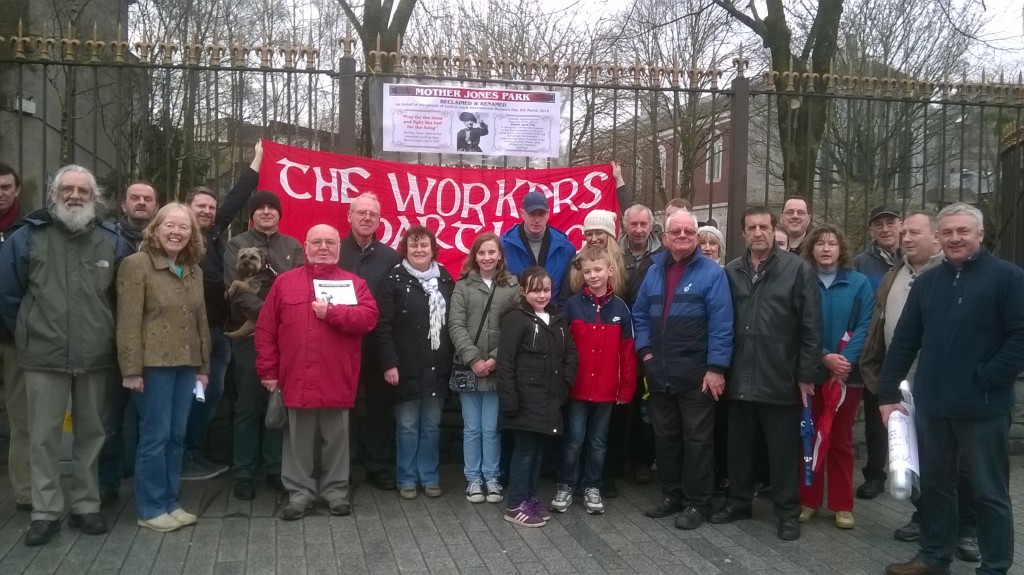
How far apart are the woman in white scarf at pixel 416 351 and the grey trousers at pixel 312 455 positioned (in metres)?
0.44

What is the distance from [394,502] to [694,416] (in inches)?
79.8

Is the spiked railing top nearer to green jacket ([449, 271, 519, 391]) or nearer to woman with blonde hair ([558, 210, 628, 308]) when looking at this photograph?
woman with blonde hair ([558, 210, 628, 308])

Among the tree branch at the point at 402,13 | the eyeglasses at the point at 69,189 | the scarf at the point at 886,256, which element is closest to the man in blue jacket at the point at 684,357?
the scarf at the point at 886,256

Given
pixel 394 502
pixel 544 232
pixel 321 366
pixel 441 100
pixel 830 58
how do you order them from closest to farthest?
pixel 321 366
pixel 394 502
pixel 544 232
pixel 441 100
pixel 830 58

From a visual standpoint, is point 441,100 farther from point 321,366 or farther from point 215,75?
point 321,366

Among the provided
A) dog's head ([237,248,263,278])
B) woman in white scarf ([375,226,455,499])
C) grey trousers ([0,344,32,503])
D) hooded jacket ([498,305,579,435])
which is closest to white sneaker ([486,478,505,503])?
woman in white scarf ([375,226,455,499])

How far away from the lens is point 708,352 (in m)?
4.99

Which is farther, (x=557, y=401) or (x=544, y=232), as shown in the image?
(x=544, y=232)

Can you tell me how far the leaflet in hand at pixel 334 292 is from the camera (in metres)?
4.95

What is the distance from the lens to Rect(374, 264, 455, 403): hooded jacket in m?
5.31

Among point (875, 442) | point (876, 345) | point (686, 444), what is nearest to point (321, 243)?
point (686, 444)

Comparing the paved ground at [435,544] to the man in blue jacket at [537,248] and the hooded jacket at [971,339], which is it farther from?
the man in blue jacket at [537,248]

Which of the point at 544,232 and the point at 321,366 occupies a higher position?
the point at 544,232

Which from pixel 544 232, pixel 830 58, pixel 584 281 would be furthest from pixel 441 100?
pixel 830 58
